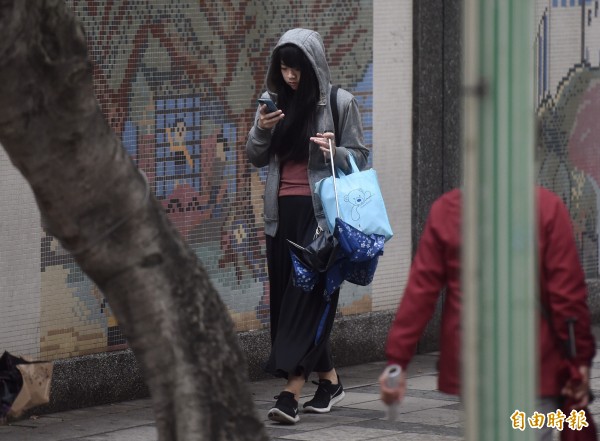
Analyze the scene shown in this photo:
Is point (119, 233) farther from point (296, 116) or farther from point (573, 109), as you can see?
point (573, 109)

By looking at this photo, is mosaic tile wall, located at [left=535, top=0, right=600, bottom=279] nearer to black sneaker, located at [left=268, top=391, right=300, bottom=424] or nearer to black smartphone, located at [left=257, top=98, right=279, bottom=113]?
black smartphone, located at [left=257, top=98, right=279, bottom=113]

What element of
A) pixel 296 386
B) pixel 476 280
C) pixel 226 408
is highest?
pixel 476 280

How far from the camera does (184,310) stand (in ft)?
15.8

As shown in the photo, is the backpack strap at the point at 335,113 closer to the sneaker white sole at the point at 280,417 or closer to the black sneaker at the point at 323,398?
the black sneaker at the point at 323,398

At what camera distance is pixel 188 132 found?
29.1ft

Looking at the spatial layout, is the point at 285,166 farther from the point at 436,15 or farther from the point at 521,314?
the point at 521,314

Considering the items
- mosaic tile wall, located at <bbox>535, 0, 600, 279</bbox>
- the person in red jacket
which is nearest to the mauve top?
the person in red jacket

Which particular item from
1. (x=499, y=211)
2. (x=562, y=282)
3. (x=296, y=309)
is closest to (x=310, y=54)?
(x=296, y=309)

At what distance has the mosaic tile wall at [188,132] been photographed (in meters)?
8.19

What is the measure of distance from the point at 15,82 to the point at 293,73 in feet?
11.2

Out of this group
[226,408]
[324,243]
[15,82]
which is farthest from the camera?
[324,243]

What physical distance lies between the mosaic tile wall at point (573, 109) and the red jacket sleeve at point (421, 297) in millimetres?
6443

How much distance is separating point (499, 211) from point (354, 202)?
161 inches

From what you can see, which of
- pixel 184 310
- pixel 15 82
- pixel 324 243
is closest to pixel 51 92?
pixel 15 82
